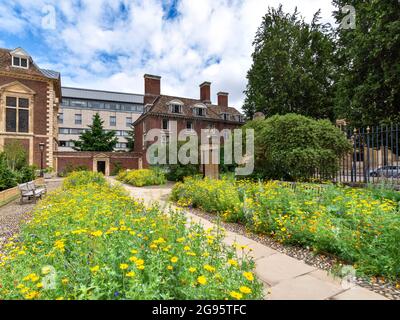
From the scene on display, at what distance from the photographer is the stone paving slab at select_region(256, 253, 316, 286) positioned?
115 inches

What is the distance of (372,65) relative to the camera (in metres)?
12.6

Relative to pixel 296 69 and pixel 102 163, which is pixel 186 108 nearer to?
pixel 102 163

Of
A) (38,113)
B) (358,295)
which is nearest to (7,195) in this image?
(358,295)

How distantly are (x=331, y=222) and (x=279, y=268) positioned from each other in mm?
1363

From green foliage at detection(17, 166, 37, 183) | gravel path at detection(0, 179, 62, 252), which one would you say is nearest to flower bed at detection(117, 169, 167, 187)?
green foliage at detection(17, 166, 37, 183)

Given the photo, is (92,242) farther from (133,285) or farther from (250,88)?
(250,88)

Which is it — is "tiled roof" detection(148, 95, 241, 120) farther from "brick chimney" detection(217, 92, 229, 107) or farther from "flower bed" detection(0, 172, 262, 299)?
"flower bed" detection(0, 172, 262, 299)

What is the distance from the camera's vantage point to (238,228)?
520cm

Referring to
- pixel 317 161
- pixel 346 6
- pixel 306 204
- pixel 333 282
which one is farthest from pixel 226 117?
pixel 333 282

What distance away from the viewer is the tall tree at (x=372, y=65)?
435 inches

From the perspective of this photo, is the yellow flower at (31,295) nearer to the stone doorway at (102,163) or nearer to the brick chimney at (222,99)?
the stone doorway at (102,163)

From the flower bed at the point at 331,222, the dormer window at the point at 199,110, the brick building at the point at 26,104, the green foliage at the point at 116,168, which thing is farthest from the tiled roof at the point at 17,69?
the flower bed at the point at 331,222

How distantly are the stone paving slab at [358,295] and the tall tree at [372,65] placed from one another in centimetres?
1227
